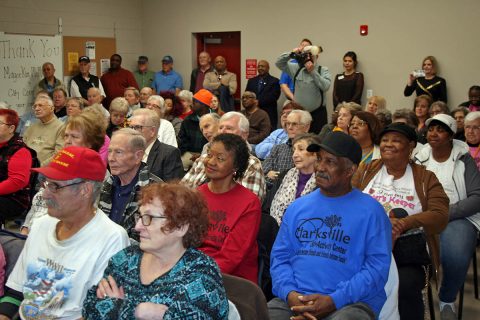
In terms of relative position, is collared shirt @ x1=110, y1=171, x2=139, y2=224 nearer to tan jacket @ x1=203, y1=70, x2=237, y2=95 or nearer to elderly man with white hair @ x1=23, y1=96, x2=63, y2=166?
elderly man with white hair @ x1=23, y1=96, x2=63, y2=166

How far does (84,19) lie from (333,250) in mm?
7973

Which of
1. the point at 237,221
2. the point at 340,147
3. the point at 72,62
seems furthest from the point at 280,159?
the point at 72,62

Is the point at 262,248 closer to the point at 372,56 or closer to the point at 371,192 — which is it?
the point at 371,192

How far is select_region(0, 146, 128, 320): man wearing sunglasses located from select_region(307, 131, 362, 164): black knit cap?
3.12ft

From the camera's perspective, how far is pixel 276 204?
334cm

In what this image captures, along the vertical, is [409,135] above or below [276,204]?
above

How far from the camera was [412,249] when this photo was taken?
8.53 ft

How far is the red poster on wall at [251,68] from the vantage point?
8.90m

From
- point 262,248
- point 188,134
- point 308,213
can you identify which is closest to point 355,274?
point 308,213

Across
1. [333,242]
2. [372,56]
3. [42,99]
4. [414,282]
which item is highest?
[372,56]

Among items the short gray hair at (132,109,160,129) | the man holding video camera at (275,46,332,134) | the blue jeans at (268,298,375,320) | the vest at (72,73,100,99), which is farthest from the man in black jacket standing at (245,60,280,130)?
the blue jeans at (268,298,375,320)

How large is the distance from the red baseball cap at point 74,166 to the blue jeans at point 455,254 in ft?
7.13

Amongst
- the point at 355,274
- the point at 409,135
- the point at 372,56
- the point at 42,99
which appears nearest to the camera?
the point at 355,274

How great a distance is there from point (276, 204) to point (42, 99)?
106 inches
